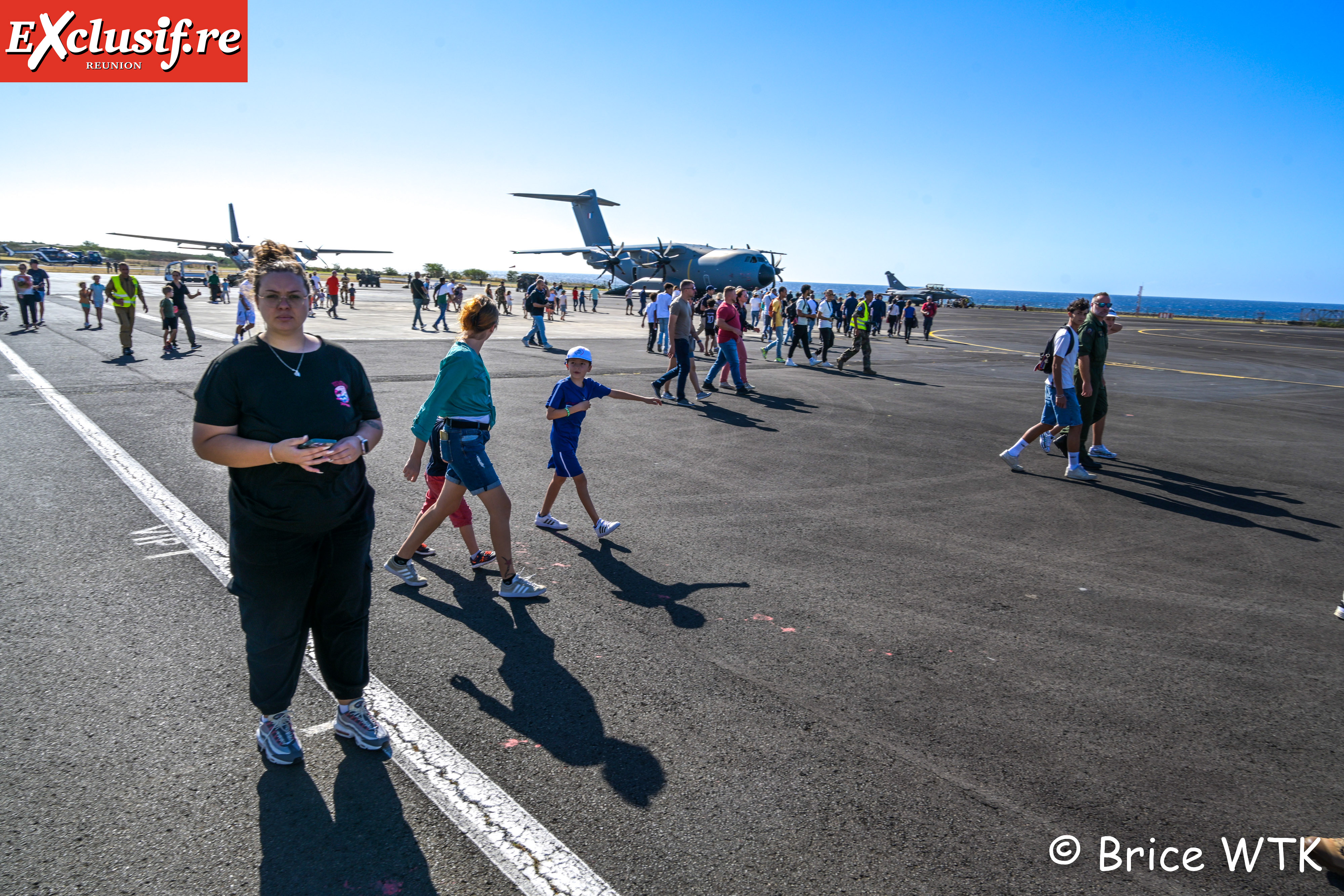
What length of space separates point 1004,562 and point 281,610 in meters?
5.03

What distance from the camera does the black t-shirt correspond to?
2623 mm

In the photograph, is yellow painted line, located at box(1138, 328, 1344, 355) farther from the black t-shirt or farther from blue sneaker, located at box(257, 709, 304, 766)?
blue sneaker, located at box(257, 709, 304, 766)

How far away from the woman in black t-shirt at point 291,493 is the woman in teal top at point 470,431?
1249 mm

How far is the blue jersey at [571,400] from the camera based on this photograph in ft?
18.0

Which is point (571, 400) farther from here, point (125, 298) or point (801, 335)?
point (125, 298)

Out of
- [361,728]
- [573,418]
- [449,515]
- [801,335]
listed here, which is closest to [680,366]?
[573,418]

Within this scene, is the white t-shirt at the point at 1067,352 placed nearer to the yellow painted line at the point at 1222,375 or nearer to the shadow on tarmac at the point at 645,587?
the shadow on tarmac at the point at 645,587

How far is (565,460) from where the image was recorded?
18.5 feet

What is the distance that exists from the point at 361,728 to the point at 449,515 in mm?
1756

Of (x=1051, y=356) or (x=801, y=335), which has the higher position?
(x=801, y=335)

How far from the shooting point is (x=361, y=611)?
3037 millimetres

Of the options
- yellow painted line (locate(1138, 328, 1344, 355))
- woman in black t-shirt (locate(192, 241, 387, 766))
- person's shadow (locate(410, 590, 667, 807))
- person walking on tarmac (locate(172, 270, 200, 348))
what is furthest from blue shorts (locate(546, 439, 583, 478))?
yellow painted line (locate(1138, 328, 1344, 355))

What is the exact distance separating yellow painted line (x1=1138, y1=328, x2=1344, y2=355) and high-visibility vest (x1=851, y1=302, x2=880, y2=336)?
24634 mm

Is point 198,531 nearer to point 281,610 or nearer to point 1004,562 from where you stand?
point 281,610
